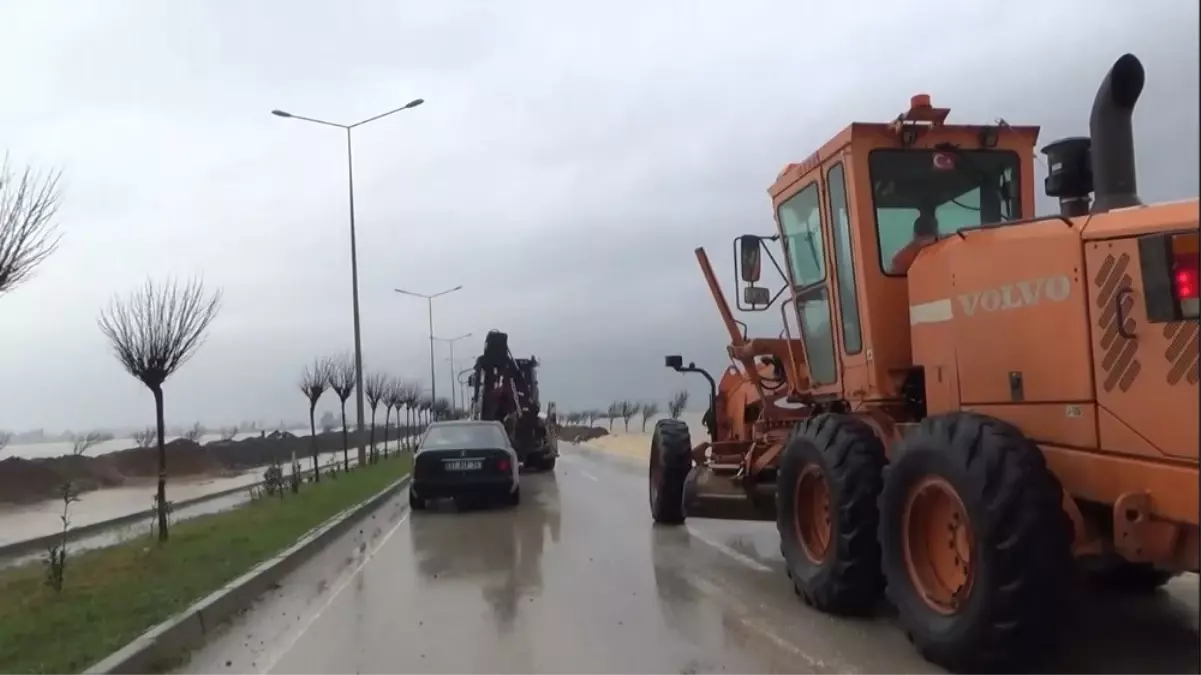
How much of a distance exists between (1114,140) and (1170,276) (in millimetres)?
1408

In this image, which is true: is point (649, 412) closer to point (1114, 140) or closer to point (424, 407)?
Result: point (424, 407)

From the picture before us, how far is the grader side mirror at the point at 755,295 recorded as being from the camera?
922 cm

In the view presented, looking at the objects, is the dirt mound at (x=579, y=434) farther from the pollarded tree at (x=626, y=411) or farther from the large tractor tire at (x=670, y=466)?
the large tractor tire at (x=670, y=466)

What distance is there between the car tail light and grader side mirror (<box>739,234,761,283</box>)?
4799 mm

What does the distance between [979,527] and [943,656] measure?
0.86 metres

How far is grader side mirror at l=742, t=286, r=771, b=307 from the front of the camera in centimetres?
922

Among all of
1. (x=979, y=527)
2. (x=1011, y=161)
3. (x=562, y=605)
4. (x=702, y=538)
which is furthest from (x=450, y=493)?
(x=979, y=527)

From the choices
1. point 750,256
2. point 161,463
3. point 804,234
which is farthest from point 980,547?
point 161,463

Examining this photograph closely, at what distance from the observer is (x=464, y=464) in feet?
52.8

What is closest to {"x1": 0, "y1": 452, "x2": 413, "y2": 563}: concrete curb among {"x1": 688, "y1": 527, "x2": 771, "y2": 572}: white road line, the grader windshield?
{"x1": 688, "y1": 527, "x2": 771, "y2": 572}: white road line

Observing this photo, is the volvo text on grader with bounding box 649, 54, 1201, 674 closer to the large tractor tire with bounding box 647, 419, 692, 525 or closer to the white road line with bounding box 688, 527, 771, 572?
the white road line with bounding box 688, 527, 771, 572

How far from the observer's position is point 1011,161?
24.3 feet

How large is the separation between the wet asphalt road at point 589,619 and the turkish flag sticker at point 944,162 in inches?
125

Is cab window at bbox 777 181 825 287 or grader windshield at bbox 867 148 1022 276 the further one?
cab window at bbox 777 181 825 287
